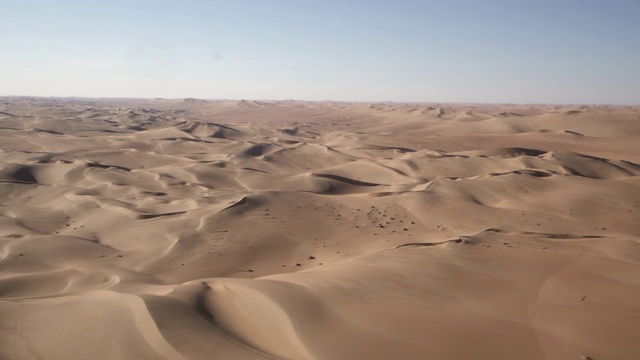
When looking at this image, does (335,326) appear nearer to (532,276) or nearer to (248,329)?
(248,329)

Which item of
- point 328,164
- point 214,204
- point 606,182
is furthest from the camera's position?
point 328,164

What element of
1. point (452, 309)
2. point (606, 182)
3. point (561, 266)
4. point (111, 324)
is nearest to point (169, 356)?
point (111, 324)

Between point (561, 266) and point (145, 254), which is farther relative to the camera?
point (145, 254)

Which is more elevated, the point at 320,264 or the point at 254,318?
the point at 254,318

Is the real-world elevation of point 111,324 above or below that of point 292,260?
above

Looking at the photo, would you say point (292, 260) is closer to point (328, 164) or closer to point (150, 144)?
point (328, 164)

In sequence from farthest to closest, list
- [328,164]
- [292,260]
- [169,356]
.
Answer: [328,164]
[292,260]
[169,356]

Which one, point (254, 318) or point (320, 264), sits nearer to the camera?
point (254, 318)
